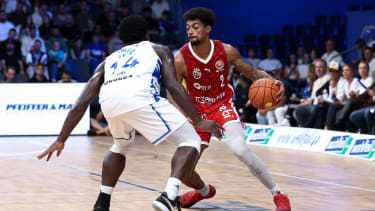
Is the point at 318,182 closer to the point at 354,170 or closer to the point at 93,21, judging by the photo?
the point at 354,170

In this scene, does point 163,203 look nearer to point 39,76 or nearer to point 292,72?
point 39,76

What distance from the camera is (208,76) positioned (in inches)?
236

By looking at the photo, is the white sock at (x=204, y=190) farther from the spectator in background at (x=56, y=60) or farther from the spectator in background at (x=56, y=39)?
the spectator in background at (x=56, y=39)

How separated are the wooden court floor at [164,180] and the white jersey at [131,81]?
1.22 metres

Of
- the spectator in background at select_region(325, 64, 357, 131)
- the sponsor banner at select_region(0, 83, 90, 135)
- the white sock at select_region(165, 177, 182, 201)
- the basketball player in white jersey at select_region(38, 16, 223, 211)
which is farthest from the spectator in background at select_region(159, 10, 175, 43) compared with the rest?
A: the white sock at select_region(165, 177, 182, 201)

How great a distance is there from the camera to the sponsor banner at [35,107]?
14.2 metres

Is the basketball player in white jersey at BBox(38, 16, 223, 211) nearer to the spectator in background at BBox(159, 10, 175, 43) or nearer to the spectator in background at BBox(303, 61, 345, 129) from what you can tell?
the spectator in background at BBox(303, 61, 345, 129)

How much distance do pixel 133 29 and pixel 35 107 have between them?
1009 centimetres

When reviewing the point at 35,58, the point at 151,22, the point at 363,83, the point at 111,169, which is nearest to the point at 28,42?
the point at 35,58

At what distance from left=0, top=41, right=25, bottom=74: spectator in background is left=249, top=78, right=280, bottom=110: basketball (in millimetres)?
11423

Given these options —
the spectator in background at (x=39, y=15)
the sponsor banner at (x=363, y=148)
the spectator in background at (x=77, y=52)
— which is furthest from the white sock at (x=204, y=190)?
the spectator in background at (x=39, y=15)

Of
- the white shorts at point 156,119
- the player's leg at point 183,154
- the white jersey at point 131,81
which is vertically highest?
the white jersey at point 131,81

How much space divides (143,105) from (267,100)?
187 cm

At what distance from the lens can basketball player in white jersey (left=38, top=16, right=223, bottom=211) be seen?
4582 millimetres
